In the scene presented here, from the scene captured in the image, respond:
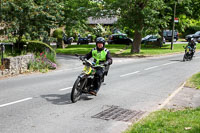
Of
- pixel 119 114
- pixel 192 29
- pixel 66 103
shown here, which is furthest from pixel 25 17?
pixel 192 29

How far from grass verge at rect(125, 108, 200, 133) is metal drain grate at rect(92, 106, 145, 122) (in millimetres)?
445

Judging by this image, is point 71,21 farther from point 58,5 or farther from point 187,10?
point 187,10

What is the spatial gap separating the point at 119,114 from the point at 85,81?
5.48ft

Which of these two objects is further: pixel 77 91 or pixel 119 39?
pixel 119 39

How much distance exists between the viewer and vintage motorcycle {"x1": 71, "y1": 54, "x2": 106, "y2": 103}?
7977 mm

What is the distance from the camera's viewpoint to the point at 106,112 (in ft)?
23.8

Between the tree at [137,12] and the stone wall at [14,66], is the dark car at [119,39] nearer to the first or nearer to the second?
the tree at [137,12]

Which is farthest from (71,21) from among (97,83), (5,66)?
(97,83)

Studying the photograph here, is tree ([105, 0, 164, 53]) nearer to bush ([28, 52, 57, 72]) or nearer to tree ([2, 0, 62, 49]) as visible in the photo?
tree ([2, 0, 62, 49])

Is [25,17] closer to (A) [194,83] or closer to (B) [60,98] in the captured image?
(B) [60,98]

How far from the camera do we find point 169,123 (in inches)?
233

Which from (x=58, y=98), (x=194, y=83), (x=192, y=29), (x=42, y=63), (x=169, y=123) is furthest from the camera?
(x=192, y=29)

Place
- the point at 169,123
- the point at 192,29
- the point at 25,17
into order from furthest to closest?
the point at 192,29
the point at 25,17
the point at 169,123

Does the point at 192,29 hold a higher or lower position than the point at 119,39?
higher
